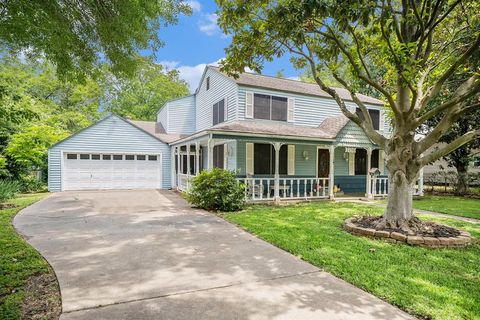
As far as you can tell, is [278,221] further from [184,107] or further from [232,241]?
[184,107]

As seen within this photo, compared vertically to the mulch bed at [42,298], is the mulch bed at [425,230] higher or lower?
higher

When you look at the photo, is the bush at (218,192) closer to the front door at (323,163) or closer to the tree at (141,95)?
the front door at (323,163)

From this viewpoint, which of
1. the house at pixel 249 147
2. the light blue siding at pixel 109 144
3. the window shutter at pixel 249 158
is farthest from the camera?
the light blue siding at pixel 109 144

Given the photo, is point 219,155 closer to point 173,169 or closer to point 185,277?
point 173,169

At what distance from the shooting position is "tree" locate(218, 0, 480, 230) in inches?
202

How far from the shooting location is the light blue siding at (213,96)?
13.4 metres

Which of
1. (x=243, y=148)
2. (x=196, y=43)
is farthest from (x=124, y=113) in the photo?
(x=243, y=148)

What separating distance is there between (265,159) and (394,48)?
27.4ft

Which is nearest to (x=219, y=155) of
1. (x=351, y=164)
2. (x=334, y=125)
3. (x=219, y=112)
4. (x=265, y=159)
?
(x=219, y=112)

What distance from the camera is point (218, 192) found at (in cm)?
943

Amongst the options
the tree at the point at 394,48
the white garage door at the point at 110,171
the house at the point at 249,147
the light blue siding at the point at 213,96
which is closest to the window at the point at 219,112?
the house at the point at 249,147

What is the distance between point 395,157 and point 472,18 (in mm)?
4199

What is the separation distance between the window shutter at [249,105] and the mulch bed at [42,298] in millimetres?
10383

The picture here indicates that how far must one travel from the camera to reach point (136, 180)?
17.0 m
